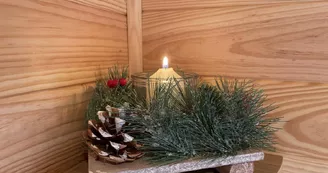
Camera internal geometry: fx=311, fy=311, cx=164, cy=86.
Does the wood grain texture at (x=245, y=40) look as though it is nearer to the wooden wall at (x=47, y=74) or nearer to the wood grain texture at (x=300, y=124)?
the wood grain texture at (x=300, y=124)

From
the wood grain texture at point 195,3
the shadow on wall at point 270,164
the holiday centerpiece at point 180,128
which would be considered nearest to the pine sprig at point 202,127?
the holiday centerpiece at point 180,128

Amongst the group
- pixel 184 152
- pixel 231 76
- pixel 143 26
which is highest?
pixel 143 26

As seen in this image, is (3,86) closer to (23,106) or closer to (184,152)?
(23,106)

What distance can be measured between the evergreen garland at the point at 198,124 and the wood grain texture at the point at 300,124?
14cm

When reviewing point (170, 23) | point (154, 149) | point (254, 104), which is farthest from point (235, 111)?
point (170, 23)

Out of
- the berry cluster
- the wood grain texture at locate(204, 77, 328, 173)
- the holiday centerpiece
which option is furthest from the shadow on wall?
the berry cluster

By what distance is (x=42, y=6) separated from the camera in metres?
0.59

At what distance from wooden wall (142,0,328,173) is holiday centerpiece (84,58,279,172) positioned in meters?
0.14

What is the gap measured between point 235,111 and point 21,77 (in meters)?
0.39

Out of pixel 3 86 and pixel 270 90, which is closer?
pixel 3 86

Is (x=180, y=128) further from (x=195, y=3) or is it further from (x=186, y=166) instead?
(x=195, y=3)

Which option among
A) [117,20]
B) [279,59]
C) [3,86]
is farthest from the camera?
[117,20]

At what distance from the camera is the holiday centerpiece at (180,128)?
Answer: 53 centimetres

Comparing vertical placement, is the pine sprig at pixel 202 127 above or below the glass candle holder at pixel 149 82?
below
